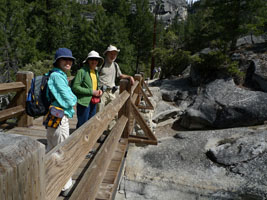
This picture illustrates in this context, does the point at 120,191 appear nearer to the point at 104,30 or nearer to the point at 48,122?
the point at 48,122

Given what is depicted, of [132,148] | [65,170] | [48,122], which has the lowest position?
[132,148]

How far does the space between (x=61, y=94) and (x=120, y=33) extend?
2249 centimetres

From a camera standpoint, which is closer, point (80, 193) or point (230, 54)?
point (80, 193)

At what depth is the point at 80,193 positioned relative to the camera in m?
1.55

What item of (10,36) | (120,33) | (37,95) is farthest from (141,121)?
(120,33)

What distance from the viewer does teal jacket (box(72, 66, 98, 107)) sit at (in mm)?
3227

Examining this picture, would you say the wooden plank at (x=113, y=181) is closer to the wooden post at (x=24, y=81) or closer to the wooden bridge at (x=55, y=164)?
the wooden bridge at (x=55, y=164)

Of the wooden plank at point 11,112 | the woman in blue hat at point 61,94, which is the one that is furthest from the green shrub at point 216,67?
the woman in blue hat at point 61,94

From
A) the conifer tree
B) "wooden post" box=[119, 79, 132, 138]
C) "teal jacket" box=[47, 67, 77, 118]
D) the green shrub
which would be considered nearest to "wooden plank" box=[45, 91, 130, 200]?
"teal jacket" box=[47, 67, 77, 118]

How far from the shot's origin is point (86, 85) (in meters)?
3.33

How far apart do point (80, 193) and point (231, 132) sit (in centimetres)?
599

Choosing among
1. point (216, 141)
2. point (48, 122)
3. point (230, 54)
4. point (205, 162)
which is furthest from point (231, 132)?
point (48, 122)

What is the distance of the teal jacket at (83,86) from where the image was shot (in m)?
3.23

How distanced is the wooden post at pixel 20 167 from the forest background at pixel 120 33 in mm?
8695
